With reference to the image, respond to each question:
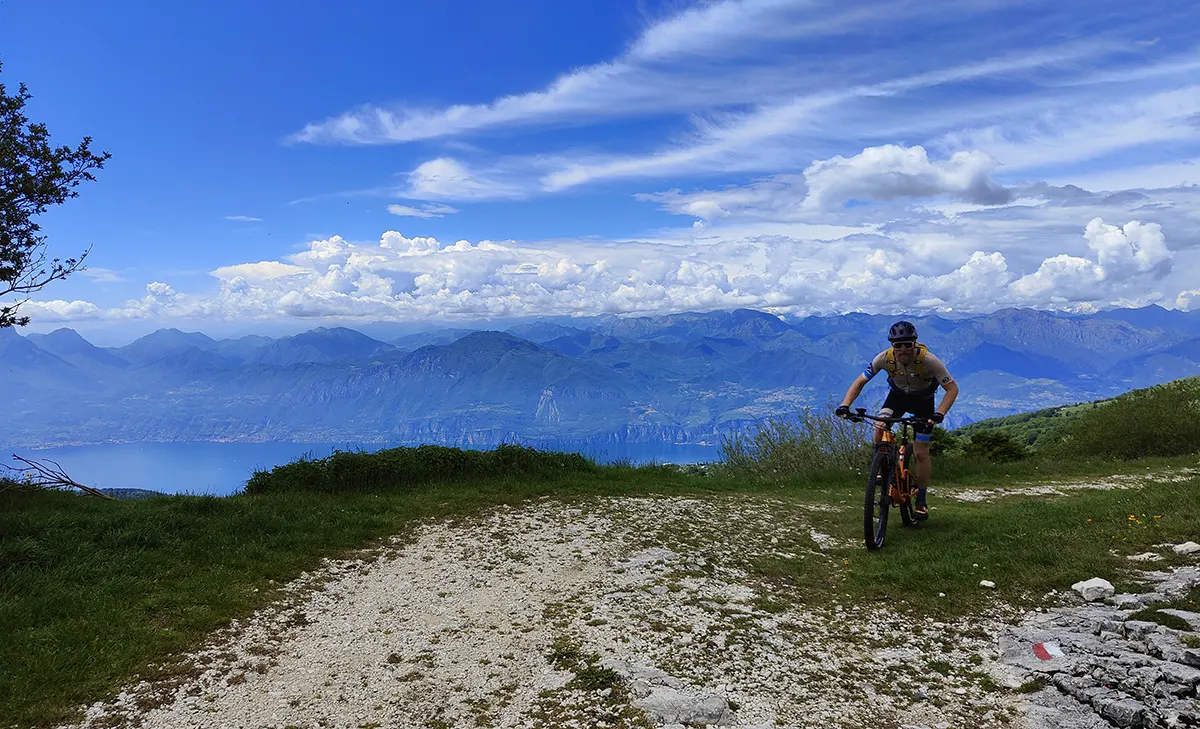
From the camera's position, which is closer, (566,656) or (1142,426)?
(566,656)

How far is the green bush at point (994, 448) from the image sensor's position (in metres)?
16.6

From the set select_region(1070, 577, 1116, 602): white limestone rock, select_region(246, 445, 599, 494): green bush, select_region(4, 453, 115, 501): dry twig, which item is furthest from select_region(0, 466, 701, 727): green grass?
select_region(1070, 577, 1116, 602): white limestone rock

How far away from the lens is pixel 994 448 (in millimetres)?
17016

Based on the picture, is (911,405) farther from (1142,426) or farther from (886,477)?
(1142,426)

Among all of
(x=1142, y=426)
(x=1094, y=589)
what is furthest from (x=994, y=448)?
(x=1094, y=589)

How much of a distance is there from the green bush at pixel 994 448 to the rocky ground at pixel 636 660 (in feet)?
39.3

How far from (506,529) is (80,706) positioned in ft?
18.3

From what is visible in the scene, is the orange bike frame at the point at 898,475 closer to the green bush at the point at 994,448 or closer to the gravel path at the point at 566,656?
the gravel path at the point at 566,656

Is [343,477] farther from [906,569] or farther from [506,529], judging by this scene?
[906,569]

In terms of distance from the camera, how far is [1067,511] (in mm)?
8703

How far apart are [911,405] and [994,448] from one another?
10565mm

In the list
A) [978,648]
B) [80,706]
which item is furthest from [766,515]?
[80,706]

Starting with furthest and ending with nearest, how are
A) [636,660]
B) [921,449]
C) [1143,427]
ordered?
[1143,427] → [921,449] → [636,660]

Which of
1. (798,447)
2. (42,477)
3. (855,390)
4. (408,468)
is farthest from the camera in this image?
(798,447)
